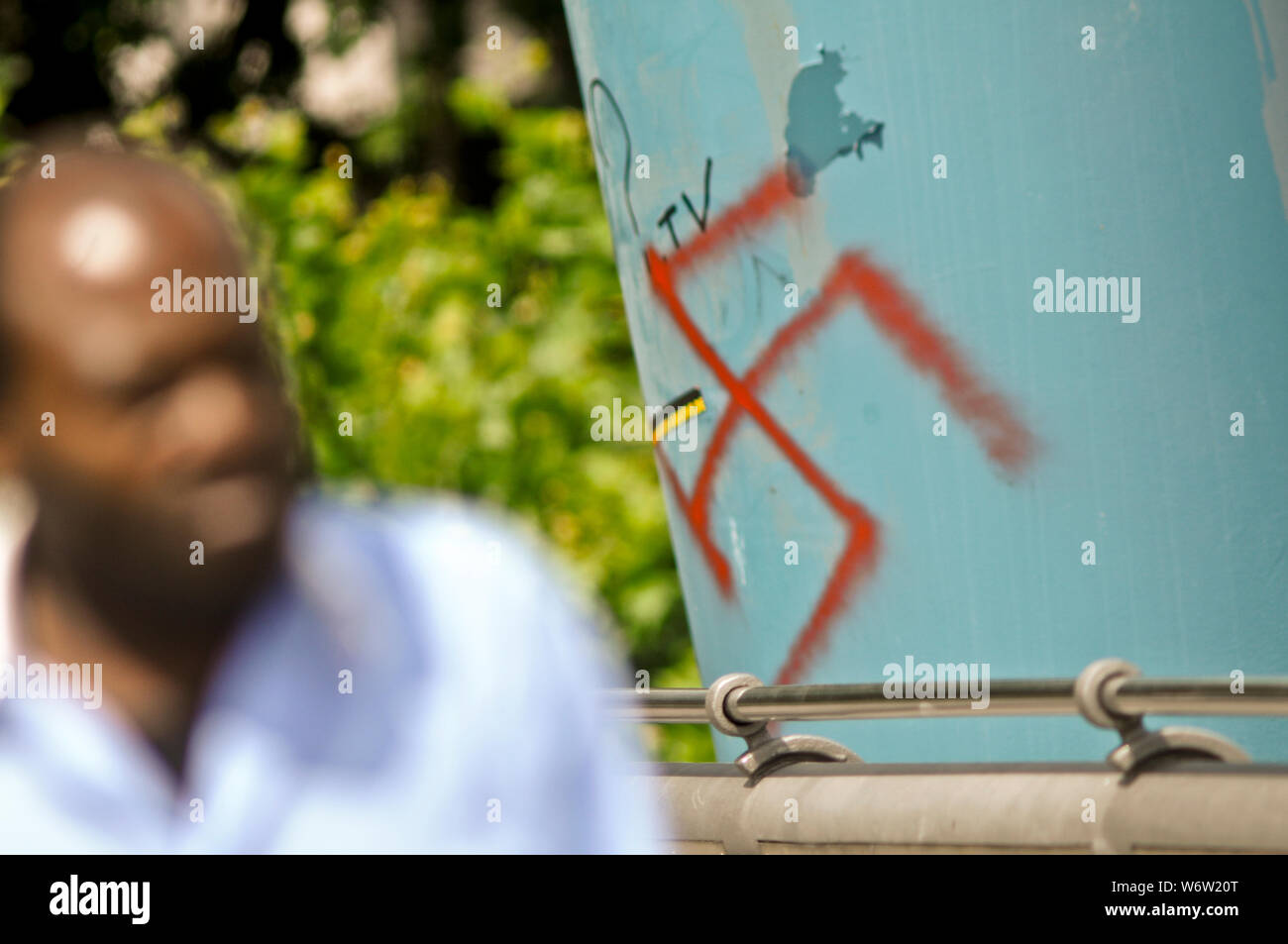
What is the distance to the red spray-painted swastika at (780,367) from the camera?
2.30m

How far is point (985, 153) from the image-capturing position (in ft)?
7.50

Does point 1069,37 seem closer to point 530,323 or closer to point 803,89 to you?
point 803,89

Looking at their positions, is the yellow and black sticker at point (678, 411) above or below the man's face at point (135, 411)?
above

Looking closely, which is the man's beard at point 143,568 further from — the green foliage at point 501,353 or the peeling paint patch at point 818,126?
the green foliage at point 501,353

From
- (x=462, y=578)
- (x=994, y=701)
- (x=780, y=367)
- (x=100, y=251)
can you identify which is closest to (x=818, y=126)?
(x=780, y=367)

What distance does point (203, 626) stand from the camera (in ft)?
3.06

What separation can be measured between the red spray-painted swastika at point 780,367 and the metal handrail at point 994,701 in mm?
470

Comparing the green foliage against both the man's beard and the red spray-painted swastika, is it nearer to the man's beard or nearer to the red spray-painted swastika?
the red spray-painted swastika

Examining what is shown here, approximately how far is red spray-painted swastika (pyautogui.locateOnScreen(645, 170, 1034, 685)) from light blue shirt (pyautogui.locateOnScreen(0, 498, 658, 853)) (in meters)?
1.39

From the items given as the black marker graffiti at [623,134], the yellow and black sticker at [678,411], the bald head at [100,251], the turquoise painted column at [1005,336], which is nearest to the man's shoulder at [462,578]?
the bald head at [100,251]

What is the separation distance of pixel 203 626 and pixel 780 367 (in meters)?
1.62

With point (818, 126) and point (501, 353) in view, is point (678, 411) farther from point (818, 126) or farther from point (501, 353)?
point (501, 353)

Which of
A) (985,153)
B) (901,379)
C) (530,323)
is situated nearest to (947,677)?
(901,379)
